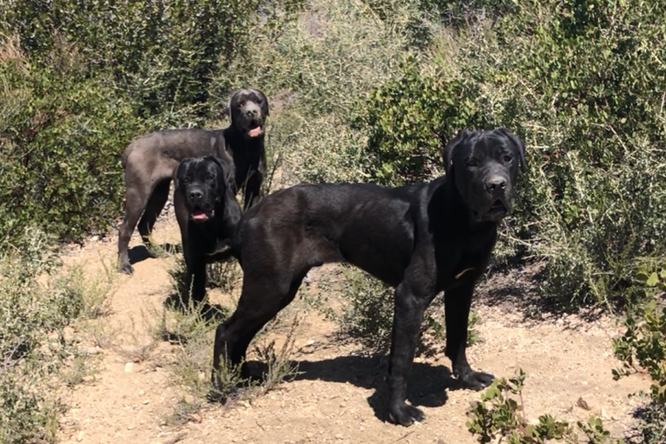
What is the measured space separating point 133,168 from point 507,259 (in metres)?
4.03

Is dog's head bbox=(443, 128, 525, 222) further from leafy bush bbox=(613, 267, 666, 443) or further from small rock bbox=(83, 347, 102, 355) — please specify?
small rock bbox=(83, 347, 102, 355)

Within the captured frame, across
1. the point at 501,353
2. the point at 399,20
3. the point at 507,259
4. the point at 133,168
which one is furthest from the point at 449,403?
the point at 399,20

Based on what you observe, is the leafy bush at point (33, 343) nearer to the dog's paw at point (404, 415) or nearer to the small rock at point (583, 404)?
the dog's paw at point (404, 415)

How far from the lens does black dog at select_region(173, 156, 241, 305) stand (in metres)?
7.75

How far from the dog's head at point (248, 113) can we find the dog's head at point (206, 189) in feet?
5.29

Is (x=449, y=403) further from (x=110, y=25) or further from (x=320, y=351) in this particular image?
(x=110, y=25)

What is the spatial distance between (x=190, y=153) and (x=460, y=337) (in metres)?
4.57

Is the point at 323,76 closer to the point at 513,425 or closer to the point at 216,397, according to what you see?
the point at 216,397

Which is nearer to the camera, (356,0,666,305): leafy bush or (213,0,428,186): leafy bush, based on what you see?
(356,0,666,305): leafy bush

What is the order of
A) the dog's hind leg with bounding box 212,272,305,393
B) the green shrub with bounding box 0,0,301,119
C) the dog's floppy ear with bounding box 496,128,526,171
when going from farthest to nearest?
the green shrub with bounding box 0,0,301,119 → the dog's hind leg with bounding box 212,272,305,393 → the dog's floppy ear with bounding box 496,128,526,171

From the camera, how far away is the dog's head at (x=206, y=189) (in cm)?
773

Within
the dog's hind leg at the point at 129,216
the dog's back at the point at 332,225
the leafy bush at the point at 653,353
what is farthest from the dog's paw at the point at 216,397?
the dog's hind leg at the point at 129,216

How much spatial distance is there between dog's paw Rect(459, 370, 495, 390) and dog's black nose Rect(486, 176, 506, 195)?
1.45 m

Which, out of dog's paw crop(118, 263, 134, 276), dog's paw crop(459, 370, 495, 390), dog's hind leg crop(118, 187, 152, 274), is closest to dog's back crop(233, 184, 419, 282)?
dog's paw crop(459, 370, 495, 390)
